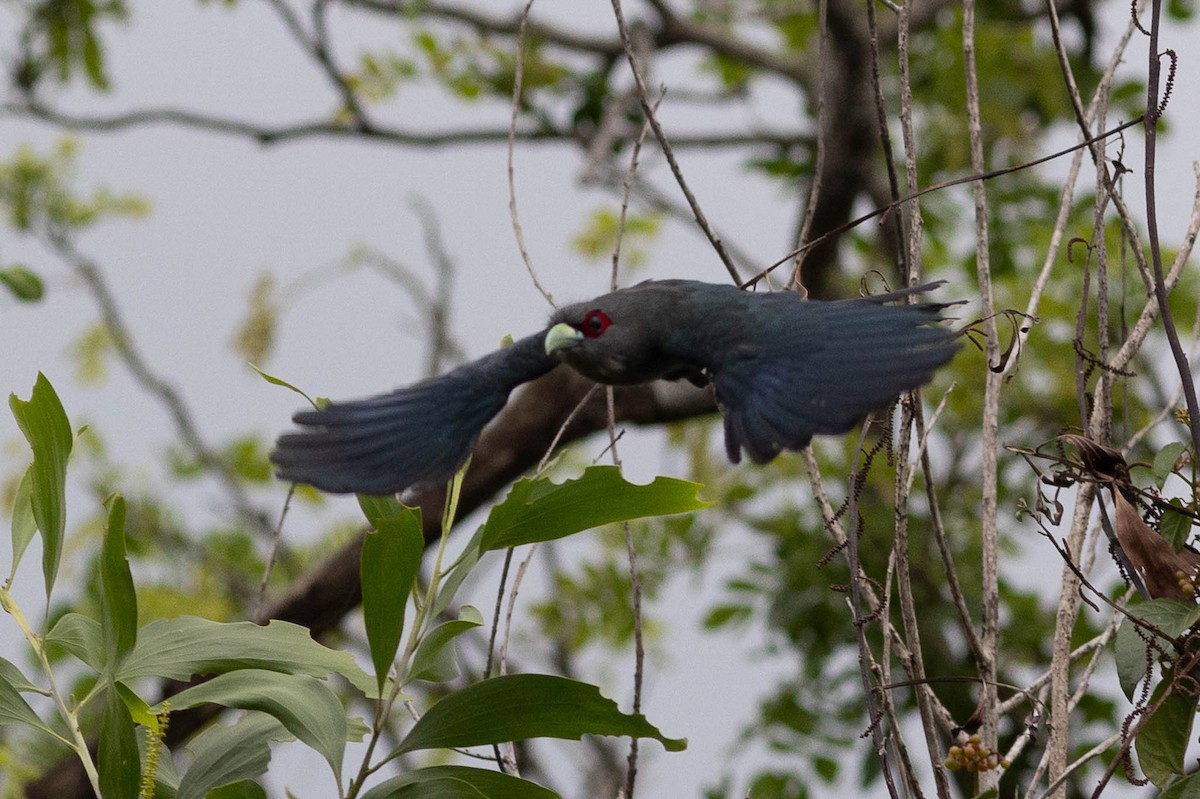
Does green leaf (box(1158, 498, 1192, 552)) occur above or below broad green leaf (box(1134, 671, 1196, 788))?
above

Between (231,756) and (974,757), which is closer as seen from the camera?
(974,757)

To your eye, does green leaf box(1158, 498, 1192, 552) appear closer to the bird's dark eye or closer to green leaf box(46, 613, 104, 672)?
the bird's dark eye

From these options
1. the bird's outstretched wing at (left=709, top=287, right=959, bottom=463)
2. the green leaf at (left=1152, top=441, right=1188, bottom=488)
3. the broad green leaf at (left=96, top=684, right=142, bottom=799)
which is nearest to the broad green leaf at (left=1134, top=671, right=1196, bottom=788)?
the green leaf at (left=1152, top=441, right=1188, bottom=488)

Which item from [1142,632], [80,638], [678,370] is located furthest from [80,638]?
[1142,632]

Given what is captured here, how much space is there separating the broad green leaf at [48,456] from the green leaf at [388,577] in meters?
0.22

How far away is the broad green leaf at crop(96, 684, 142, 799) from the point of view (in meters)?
0.85

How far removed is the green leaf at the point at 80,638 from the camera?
925mm

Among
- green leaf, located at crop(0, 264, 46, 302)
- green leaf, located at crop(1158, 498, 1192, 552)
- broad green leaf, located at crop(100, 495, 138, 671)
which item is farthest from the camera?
green leaf, located at crop(0, 264, 46, 302)

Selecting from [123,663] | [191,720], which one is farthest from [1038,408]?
[123,663]

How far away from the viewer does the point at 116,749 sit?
0.85 m

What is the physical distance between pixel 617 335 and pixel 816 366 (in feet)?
0.51

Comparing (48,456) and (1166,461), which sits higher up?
(48,456)

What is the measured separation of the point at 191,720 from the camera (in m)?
2.03

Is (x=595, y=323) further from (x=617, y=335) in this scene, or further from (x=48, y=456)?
(x=48, y=456)
